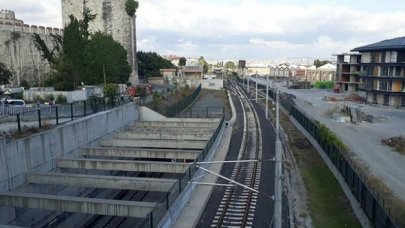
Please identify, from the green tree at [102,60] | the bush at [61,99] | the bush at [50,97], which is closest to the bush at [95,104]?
the bush at [61,99]

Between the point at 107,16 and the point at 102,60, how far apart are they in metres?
14.1

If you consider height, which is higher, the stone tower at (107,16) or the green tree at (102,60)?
the stone tower at (107,16)

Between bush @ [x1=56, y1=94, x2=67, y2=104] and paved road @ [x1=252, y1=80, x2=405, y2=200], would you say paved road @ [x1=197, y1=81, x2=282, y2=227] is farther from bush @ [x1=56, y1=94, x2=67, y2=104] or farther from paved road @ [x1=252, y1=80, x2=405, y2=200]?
bush @ [x1=56, y1=94, x2=67, y2=104]

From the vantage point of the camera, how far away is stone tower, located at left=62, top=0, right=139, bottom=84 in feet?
252

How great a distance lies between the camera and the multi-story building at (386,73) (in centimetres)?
7416

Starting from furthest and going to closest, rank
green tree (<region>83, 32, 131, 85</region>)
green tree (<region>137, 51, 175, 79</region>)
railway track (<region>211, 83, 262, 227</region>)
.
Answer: green tree (<region>137, 51, 175, 79</region>)
green tree (<region>83, 32, 131, 85</region>)
railway track (<region>211, 83, 262, 227</region>)

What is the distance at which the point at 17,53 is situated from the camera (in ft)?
208

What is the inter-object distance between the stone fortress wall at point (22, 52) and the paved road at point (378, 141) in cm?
4404

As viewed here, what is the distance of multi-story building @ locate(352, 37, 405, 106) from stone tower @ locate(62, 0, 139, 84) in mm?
49328

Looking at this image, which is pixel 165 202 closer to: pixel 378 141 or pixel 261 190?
pixel 261 190

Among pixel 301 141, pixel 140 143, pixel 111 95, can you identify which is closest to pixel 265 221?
pixel 140 143

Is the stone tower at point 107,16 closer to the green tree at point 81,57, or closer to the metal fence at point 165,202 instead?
the green tree at point 81,57

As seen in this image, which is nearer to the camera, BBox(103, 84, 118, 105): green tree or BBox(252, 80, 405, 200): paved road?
BBox(252, 80, 405, 200): paved road

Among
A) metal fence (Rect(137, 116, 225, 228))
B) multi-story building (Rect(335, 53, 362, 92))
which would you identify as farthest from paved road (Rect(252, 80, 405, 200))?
multi-story building (Rect(335, 53, 362, 92))
